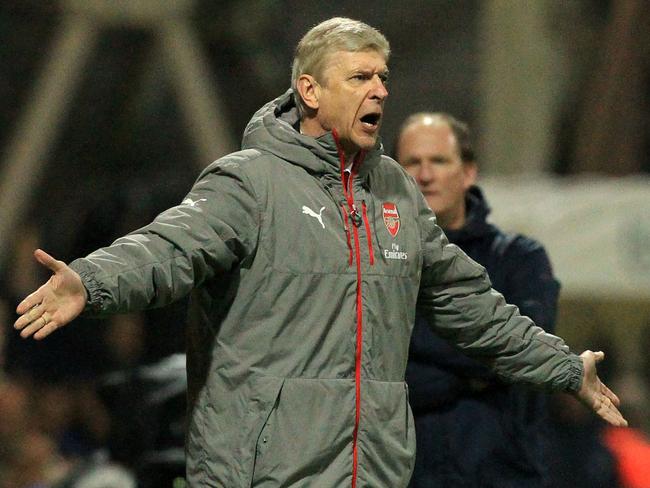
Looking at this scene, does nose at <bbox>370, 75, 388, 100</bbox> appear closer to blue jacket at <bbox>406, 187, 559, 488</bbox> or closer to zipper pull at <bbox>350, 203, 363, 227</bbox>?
zipper pull at <bbox>350, 203, 363, 227</bbox>

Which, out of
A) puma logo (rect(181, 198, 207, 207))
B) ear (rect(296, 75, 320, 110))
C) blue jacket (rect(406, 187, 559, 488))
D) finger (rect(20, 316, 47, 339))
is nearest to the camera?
finger (rect(20, 316, 47, 339))

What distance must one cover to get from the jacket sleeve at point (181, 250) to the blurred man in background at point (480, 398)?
1.42m

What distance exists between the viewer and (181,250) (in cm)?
403

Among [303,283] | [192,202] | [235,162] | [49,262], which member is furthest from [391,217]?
[49,262]


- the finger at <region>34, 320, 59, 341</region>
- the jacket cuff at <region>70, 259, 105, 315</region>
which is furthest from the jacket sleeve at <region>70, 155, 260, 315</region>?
the finger at <region>34, 320, 59, 341</region>

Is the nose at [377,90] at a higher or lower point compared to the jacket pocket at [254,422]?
higher

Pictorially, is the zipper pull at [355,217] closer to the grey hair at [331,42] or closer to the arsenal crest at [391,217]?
the arsenal crest at [391,217]

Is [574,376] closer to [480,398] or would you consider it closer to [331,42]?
[480,398]

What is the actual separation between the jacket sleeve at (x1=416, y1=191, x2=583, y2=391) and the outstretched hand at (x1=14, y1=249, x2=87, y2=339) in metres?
1.33

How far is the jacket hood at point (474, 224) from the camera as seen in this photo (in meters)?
5.59

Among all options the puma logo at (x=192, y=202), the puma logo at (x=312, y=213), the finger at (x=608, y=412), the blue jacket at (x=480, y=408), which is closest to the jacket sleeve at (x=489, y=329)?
the finger at (x=608, y=412)

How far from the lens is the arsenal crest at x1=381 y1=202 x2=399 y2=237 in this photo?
446 centimetres

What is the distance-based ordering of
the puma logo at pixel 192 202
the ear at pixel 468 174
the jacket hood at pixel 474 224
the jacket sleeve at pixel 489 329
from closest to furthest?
the puma logo at pixel 192 202, the jacket sleeve at pixel 489 329, the jacket hood at pixel 474 224, the ear at pixel 468 174

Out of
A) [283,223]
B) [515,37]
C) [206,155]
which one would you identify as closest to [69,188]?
[206,155]
